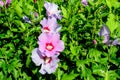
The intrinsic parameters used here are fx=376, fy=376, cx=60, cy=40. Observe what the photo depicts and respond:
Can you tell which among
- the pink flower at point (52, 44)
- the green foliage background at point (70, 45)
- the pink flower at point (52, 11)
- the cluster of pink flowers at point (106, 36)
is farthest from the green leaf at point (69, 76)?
the pink flower at point (52, 11)

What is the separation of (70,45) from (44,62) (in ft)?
0.67

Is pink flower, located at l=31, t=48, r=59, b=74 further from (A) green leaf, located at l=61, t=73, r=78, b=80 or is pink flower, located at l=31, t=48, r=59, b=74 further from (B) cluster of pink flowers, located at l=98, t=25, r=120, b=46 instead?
(B) cluster of pink flowers, located at l=98, t=25, r=120, b=46

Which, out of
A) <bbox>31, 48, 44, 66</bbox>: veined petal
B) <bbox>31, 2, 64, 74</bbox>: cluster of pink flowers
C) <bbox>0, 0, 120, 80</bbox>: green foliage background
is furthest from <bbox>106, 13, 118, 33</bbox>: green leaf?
<bbox>31, 48, 44, 66</bbox>: veined petal

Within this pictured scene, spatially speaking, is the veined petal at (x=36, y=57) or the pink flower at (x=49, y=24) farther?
the pink flower at (x=49, y=24)

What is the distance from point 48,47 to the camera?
2.50m

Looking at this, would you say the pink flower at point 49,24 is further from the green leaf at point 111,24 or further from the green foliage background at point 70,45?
the green leaf at point 111,24

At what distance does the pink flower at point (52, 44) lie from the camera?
242 cm

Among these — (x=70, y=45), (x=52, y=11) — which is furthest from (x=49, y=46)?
(x=52, y=11)

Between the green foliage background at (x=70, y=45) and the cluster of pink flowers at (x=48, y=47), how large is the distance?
0.17 ft

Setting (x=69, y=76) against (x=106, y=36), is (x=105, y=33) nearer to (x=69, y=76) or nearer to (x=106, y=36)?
(x=106, y=36)

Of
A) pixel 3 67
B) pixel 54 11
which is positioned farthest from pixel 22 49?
pixel 54 11

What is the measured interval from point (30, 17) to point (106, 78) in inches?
26.0

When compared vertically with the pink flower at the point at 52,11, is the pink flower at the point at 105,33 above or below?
below

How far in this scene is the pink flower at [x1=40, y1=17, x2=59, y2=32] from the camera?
2.53 meters
